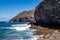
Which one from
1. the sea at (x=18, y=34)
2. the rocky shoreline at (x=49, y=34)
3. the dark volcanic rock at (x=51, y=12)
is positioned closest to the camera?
the rocky shoreline at (x=49, y=34)

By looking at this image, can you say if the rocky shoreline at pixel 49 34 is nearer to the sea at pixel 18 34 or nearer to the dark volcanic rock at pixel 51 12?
the sea at pixel 18 34

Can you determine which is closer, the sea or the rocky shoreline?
the rocky shoreline

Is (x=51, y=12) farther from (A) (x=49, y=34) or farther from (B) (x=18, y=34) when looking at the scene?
(A) (x=49, y=34)

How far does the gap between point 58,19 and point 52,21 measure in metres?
Answer: 5.29

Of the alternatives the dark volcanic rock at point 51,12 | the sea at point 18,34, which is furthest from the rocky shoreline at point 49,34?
the dark volcanic rock at point 51,12

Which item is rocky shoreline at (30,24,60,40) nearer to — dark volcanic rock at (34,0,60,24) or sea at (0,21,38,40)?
sea at (0,21,38,40)

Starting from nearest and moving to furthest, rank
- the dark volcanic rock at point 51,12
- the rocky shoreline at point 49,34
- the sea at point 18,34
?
1. the rocky shoreline at point 49,34
2. the sea at point 18,34
3. the dark volcanic rock at point 51,12

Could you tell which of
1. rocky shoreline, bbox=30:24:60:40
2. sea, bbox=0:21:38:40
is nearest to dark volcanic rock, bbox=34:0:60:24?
sea, bbox=0:21:38:40

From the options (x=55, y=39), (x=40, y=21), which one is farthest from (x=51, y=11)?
(x=55, y=39)

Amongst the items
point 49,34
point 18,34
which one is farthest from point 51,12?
point 49,34

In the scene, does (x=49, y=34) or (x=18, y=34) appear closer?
(x=49, y=34)

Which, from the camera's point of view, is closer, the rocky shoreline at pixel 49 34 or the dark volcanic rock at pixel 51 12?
the rocky shoreline at pixel 49 34

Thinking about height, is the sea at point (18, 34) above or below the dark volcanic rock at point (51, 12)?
below

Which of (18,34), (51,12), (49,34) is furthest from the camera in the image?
(51,12)
